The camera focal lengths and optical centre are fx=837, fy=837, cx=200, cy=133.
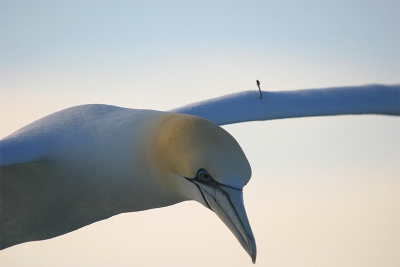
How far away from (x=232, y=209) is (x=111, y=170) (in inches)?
60.9

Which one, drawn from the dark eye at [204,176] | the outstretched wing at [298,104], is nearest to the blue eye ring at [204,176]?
the dark eye at [204,176]

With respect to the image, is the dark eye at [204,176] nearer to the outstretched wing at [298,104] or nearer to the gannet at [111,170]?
the gannet at [111,170]

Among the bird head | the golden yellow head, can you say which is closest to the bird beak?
the bird head

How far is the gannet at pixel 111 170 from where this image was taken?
7535mm

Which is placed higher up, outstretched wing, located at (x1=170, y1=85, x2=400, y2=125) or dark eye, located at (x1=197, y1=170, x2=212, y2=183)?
dark eye, located at (x1=197, y1=170, x2=212, y2=183)

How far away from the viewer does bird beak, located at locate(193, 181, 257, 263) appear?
7426 millimetres

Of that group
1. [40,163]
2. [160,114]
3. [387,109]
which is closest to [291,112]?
[387,109]

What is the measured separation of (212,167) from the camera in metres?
7.50

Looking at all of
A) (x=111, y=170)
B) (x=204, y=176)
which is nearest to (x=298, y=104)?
(x=111, y=170)

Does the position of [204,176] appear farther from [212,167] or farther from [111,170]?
[111,170]

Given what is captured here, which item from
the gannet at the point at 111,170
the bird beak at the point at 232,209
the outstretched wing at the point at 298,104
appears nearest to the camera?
the bird beak at the point at 232,209

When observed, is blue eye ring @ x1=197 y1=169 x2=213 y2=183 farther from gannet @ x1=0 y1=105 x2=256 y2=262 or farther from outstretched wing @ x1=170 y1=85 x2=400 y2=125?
outstretched wing @ x1=170 y1=85 x2=400 y2=125

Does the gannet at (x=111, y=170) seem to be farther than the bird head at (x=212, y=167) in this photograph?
Yes

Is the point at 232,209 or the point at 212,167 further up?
the point at 212,167
